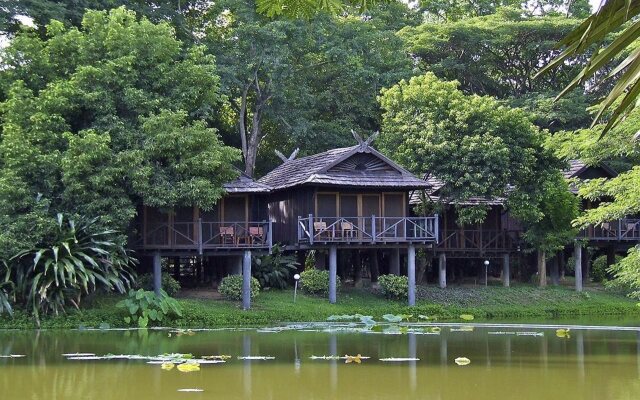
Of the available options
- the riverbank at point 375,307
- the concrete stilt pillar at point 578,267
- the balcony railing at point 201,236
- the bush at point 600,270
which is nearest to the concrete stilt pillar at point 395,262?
the riverbank at point 375,307

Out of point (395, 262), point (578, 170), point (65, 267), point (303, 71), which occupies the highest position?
point (303, 71)

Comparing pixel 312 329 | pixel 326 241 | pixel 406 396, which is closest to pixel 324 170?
pixel 326 241

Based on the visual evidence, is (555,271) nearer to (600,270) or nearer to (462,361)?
(600,270)

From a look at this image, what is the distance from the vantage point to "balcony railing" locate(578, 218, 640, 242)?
107ft

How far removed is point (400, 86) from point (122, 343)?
53.6ft

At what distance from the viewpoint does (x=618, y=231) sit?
108ft

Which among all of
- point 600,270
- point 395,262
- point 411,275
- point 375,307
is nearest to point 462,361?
point 375,307

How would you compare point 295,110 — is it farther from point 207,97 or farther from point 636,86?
point 636,86

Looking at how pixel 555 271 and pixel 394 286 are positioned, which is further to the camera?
pixel 555 271

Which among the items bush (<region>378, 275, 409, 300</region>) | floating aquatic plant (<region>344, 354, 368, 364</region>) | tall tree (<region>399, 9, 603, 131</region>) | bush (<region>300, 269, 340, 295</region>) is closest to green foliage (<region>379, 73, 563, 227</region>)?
bush (<region>378, 275, 409, 300</region>)

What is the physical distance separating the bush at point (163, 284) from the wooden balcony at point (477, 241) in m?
10.4

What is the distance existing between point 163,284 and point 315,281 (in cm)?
482

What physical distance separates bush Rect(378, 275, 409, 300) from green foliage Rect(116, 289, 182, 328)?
7368mm

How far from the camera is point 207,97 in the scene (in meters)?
26.2
